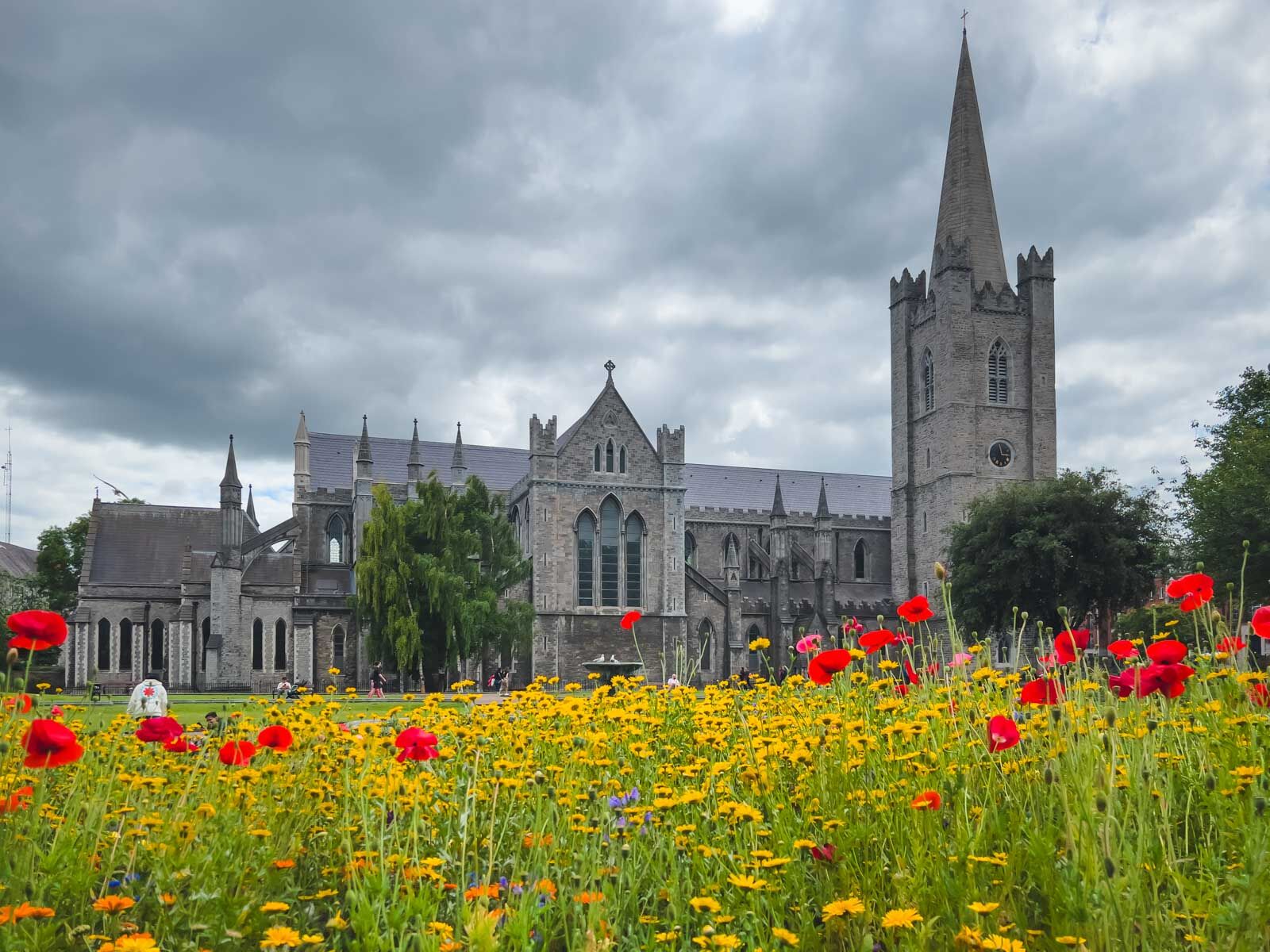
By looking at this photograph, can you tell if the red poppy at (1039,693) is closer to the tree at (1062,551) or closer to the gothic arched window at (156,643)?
the tree at (1062,551)

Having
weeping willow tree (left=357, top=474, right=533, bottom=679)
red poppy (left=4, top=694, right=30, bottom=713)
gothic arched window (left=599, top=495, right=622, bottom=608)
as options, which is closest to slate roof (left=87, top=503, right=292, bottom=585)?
weeping willow tree (left=357, top=474, right=533, bottom=679)

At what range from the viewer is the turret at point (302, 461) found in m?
58.2

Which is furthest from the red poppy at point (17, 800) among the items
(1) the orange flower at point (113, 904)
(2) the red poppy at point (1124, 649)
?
(2) the red poppy at point (1124, 649)

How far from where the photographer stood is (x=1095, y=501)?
42.9 meters

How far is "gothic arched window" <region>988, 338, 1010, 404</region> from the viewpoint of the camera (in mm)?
60531

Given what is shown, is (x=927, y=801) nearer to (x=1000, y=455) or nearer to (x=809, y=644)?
(x=809, y=644)

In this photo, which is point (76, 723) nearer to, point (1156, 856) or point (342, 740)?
point (342, 740)

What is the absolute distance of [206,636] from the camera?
5200 centimetres

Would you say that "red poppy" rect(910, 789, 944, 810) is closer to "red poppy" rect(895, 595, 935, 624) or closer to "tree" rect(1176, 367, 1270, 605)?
"red poppy" rect(895, 595, 935, 624)

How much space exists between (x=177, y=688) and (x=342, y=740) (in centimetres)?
4956

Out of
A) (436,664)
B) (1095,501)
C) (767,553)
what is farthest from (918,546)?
(436,664)

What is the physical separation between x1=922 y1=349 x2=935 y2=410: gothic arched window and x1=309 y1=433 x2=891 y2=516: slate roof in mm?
10246

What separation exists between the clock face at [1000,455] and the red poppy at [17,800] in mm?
58942

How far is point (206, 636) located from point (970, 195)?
4894 cm
